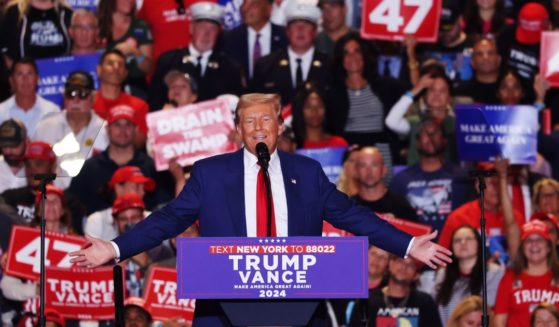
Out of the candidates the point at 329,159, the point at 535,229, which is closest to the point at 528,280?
the point at 535,229

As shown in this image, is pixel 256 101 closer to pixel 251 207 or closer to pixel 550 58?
pixel 251 207

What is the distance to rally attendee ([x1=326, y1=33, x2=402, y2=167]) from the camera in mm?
12969

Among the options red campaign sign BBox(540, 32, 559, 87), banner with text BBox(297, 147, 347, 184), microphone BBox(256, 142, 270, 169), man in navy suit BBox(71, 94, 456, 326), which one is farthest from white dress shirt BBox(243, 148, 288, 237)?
red campaign sign BBox(540, 32, 559, 87)

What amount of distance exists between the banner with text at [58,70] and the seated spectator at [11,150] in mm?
1164

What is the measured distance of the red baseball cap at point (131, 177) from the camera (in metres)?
11.9

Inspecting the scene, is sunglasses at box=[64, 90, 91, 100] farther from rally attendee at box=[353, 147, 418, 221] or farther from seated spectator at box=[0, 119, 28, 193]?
rally attendee at box=[353, 147, 418, 221]

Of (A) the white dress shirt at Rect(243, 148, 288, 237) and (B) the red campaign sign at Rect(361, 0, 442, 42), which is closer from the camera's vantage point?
(A) the white dress shirt at Rect(243, 148, 288, 237)

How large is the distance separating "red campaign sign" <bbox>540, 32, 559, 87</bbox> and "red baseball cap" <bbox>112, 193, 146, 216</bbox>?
12.3ft

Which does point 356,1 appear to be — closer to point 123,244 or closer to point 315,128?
point 315,128

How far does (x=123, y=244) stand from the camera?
23.9 feet

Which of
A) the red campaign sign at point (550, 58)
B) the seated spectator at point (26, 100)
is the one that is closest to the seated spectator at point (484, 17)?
the red campaign sign at point (550, 58)

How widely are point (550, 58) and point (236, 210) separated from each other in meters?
6.42

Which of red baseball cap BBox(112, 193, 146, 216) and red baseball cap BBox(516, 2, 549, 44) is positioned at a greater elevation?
red baseball cap BBox(516, 2, 549, 44)

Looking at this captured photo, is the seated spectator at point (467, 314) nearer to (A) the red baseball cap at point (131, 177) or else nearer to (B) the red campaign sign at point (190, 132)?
(B) the red campaign sign at point (190, 132)
